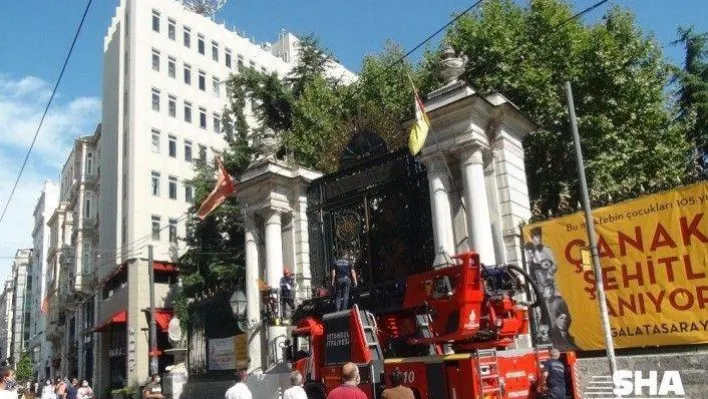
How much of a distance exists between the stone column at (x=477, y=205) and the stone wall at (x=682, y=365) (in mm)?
3351

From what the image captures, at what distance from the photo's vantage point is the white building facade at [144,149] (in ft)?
122

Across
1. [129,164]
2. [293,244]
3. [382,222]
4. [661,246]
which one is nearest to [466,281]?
[661,246]

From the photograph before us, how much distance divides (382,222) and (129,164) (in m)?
27.1

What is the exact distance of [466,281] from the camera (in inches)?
457

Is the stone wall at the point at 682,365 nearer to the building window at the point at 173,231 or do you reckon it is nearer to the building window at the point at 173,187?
the building window at the point at 173,231

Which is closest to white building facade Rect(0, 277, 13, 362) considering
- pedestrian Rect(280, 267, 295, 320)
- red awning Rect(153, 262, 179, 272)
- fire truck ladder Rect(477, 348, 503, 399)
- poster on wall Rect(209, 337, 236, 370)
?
red awning Rect(153, 262, 179, 272)

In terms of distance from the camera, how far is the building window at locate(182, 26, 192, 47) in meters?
47.7

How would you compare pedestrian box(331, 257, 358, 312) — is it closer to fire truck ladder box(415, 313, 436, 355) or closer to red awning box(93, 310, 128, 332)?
fire truck ladder box(415, 313, 436, 355)

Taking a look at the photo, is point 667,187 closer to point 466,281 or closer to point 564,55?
point 466,281

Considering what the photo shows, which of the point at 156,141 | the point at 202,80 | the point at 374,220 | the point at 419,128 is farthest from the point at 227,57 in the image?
the point at 419,128

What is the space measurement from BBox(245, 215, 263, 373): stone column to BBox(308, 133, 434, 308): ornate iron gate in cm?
198

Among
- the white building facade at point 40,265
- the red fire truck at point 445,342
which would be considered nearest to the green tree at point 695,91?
the red fire truck at point 445,342

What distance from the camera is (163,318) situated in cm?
3375

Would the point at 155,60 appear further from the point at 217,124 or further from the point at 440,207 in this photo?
the point at 440,207
